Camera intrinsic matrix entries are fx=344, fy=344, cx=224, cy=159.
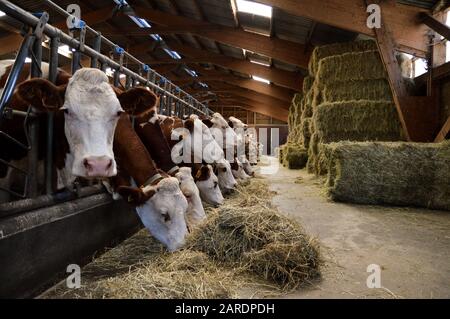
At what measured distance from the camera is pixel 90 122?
227cm

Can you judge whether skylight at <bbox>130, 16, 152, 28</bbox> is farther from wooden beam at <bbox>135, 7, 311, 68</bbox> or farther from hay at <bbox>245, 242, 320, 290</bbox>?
hay at <bbox>245, 242, 320, 290</bbox>

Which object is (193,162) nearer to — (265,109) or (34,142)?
(34,142)

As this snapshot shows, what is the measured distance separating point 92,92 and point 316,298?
78.1 inches

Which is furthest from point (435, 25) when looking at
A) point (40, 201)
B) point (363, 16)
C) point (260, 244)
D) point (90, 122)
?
point (40, 201)

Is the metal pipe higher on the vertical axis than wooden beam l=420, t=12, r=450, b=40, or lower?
lower

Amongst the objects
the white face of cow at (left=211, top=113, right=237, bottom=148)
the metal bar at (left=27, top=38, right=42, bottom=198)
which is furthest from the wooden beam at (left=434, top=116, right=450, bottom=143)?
the metal bar at (left=27, top=38, right=42, bottom=198)

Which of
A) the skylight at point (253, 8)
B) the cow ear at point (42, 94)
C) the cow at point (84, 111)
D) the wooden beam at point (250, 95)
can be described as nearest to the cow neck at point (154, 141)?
the cow at point (84, 111)

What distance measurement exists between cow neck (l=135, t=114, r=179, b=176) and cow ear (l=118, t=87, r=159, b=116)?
3.68 ft

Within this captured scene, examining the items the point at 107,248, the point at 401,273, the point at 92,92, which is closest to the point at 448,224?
the point at 401,273

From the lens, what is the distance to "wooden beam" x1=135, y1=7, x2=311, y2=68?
381 inches

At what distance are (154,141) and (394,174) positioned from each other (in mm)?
3635

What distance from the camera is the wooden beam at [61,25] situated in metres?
9.54

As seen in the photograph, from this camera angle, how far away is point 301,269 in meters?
2.41
